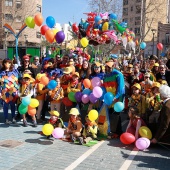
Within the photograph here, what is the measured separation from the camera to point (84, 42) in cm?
953

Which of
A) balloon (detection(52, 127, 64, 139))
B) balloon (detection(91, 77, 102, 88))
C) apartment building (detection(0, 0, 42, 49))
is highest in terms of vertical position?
apartment building (detection(0, 0, 42, 49))

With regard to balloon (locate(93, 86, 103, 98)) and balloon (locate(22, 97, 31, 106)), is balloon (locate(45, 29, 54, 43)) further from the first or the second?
balloon (locate(93, 86, 103, 98))

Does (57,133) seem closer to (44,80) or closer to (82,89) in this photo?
(82,89)

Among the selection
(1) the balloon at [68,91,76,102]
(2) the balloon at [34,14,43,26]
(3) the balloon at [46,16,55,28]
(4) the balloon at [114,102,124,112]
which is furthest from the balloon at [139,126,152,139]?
(2) the balloon at [34,14,43,26]

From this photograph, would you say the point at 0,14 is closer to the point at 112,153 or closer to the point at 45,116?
the point at 45,116

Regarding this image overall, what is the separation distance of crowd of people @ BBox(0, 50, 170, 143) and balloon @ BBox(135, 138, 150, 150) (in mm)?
160

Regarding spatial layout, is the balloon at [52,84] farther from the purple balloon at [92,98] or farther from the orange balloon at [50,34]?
the orange balloon at [50,34]

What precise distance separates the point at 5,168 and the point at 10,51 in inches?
693

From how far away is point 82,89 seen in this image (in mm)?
7273

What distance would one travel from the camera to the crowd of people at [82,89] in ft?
20.1

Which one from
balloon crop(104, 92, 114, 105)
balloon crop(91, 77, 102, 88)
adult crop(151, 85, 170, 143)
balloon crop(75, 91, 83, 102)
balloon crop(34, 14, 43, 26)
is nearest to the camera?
adult crop(151, 85, 170, 143)

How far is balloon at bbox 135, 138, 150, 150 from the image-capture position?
18.1 ft

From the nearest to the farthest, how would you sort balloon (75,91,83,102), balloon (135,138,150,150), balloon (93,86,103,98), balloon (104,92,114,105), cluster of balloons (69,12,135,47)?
balloon (135,138,150,150) < balloon (104,92,114,105) < balloon (93,86,103,98) < balloon (75,91,83,102) < cluster of balloons (69,12,135,47)

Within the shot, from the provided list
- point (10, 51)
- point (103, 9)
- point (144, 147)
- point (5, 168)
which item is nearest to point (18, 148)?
point (5, 168)
